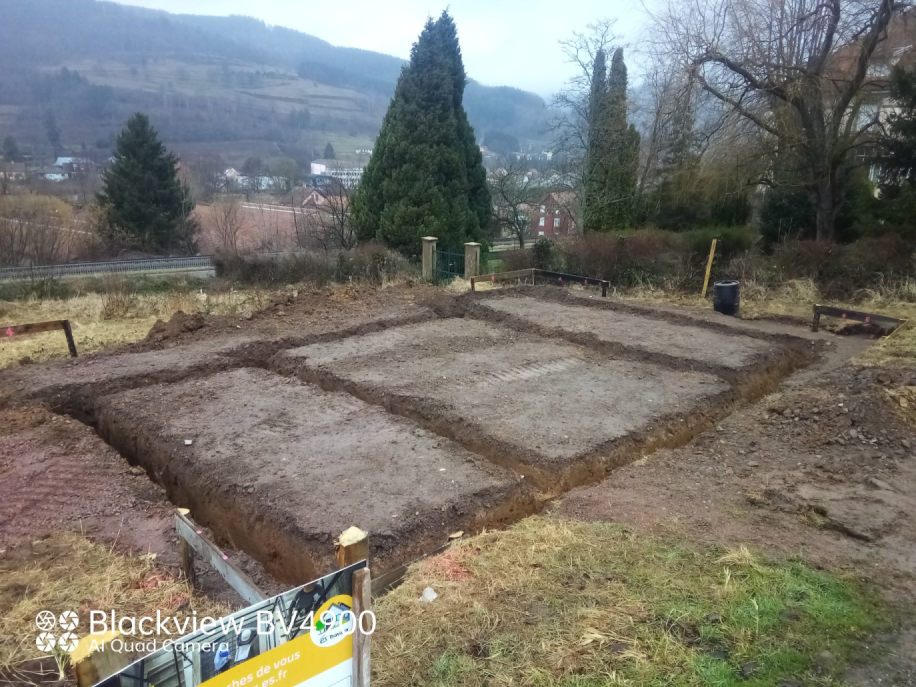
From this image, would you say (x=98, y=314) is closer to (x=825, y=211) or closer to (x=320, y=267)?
(x=320, y=267)

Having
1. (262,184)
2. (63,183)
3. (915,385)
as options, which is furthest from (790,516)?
(63,183)

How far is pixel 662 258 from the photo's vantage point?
14.8 meters

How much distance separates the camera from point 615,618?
3312 millimetres

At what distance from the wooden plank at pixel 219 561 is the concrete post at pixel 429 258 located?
11.7 metres

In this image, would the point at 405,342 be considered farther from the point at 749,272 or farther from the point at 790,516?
the point at 749,272

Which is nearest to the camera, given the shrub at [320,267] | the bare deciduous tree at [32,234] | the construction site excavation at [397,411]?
the construction site excavation at [397,411]

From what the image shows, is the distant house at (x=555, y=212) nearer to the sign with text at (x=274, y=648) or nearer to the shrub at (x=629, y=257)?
the shrub at (x=629, y=257)

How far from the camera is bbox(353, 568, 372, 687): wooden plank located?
6.59ft

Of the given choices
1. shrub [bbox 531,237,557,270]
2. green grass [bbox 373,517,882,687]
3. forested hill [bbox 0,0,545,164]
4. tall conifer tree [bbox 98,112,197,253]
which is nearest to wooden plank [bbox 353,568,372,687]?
green grass [bbox 373,517,882,687]

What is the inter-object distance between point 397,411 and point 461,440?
1077mm

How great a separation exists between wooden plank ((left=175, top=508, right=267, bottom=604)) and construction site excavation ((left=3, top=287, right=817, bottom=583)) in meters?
0.94

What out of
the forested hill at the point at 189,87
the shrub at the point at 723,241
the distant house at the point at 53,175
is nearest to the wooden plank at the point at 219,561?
the shrub at the point at 723,241

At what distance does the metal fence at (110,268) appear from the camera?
624 inches

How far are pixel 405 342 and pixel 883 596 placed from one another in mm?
6906
